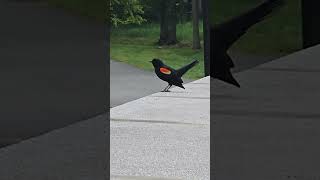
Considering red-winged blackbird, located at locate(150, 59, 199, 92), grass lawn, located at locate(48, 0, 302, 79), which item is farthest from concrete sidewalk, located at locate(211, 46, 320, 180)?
grass lawn, located at locate(48, 0, 302, 79)

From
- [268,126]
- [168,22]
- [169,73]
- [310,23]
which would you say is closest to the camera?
[268,126]

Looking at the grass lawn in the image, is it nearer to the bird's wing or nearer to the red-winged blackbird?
the bird's wing

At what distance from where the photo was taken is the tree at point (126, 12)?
21891 mm

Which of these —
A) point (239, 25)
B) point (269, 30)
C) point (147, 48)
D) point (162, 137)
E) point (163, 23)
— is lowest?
point (147, 48)

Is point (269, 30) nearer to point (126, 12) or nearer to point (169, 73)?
point (126, 12)

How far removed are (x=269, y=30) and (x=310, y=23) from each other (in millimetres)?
3355

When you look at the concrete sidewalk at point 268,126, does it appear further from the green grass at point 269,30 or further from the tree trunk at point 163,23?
the tree trunk at point 163,23

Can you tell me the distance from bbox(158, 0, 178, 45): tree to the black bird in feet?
18.6

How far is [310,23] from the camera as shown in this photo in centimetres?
2041

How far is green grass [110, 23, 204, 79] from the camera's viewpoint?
18.6 m

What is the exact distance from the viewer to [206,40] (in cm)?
1519

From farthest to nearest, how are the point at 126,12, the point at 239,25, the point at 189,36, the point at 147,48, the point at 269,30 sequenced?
the point at 269,30
the point at 126,12
the point at 189,36
the point at 147,48
the point at 239,25

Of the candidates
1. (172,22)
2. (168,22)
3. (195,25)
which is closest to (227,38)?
(195,25)

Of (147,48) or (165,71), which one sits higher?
(165,71)
